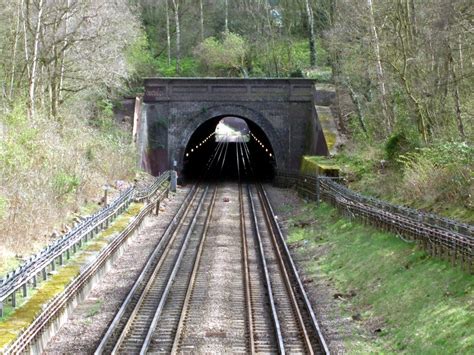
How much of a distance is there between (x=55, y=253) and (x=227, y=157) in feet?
140

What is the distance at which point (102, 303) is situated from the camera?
13.0 metres

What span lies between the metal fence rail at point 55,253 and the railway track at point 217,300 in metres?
1.61

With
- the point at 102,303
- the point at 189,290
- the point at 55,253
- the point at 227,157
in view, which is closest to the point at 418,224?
the point at 189,290

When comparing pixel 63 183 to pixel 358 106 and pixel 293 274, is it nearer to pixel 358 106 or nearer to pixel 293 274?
pixel 293 274

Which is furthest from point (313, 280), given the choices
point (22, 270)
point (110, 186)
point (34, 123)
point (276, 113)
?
point (276, 113)

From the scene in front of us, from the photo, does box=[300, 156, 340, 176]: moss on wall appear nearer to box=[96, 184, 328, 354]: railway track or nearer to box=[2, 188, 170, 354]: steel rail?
box=[96, 184, 328, 354]: railway track

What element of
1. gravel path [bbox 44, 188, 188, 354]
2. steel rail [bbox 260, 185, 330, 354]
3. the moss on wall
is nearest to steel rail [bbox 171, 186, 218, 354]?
gravel path [bbox 44, 188, 188, 354]

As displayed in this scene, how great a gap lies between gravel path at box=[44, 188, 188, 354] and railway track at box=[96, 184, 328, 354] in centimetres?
27

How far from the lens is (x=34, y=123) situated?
20609 mm

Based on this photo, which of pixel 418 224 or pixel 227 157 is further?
pixel 227 157

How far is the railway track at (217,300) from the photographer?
35.0 feet

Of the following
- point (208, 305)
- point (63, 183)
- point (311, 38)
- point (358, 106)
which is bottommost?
point (208, 305)

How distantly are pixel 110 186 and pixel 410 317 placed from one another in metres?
17.0

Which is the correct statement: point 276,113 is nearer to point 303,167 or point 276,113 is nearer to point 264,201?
point 303,167
